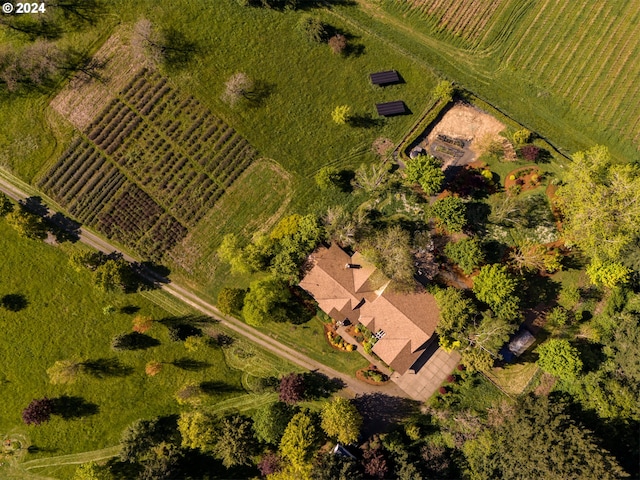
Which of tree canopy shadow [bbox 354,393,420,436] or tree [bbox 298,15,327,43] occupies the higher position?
tree [bbox 298,15,327,43]

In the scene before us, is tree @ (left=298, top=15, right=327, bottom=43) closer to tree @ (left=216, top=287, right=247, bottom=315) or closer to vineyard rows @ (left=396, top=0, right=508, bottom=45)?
vineyard rows @ (left=396, top=0, right=508, bottom=45)

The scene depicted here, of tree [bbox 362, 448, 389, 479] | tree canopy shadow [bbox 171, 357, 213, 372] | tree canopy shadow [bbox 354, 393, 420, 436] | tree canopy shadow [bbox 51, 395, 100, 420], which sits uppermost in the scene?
tree canopy shadow [bbox 354, 393, 420, 436]

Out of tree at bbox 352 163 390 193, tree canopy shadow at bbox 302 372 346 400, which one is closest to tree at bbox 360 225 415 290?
tree at bbox 352 163 390 193

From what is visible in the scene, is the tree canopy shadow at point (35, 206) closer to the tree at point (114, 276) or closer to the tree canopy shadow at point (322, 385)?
the tree at point (114, 276)

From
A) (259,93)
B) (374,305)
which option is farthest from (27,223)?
(374,305)

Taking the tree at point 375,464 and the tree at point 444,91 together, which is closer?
the tree at point 375,464

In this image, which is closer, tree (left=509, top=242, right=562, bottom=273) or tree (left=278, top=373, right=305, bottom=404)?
tree (left=278, top=373, right=305, bottom=404)

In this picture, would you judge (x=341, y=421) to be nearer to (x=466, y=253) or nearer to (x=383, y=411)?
(x=383, y=411)

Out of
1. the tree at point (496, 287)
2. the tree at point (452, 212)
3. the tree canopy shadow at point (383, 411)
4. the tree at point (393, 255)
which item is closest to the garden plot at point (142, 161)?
the tree at point (393, 255)
